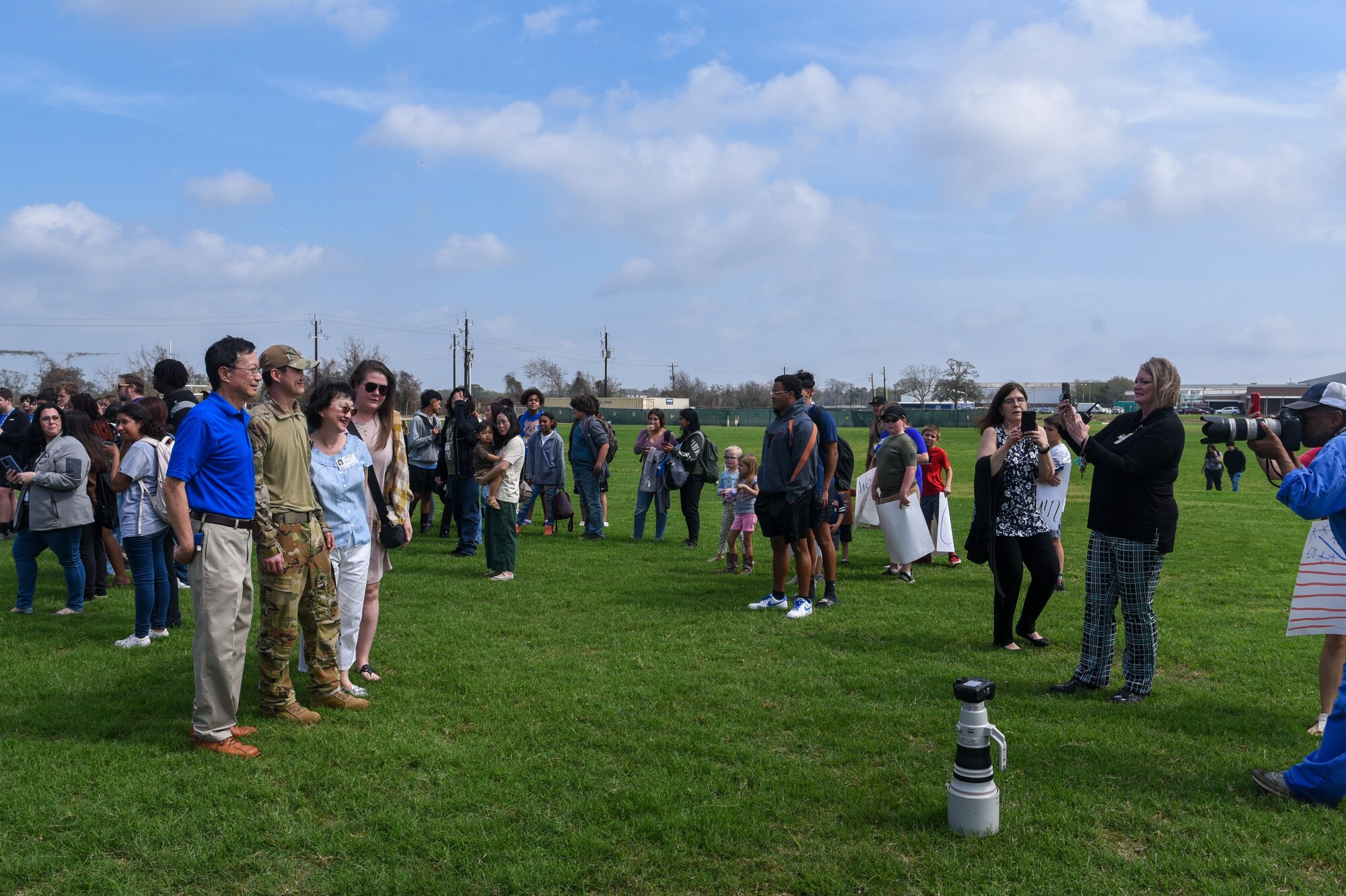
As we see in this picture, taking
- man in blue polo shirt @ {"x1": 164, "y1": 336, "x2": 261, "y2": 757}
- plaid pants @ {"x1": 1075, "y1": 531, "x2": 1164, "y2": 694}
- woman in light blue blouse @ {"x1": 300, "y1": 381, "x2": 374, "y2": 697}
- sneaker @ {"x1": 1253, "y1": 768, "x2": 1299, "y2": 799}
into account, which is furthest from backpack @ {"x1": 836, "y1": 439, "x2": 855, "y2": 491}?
man in blue polo shirt @ {"x1": 164, "y1": 336, "x2": 261, "y2": 757}

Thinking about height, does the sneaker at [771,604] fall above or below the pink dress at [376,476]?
below

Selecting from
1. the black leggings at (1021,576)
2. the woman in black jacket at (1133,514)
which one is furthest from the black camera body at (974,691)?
the black leggings at (1021,576)

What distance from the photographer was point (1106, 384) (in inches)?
4218

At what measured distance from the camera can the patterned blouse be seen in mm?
6938

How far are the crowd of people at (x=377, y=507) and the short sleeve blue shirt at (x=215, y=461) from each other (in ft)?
0.04

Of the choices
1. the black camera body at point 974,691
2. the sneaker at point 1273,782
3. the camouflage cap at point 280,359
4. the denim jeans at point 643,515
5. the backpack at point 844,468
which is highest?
the camouflage cap at point 280,359

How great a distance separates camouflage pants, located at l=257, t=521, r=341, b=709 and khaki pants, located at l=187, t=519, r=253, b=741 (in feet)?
0.69

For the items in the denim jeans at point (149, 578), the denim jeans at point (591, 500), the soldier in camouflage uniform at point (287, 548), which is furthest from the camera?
the denim jeans at point (591, 500)

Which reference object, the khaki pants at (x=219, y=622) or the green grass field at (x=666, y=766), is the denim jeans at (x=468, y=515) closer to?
the green grass field at (x=666, y=766)

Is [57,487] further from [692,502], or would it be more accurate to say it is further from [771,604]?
[692,502]

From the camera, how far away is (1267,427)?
4512 millimetres

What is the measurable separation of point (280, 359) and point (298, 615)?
4.93 feet

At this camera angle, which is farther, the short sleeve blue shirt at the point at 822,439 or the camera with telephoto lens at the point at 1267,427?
the short sleeve blue shirt at the point at 822,439

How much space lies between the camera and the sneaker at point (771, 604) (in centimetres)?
851
